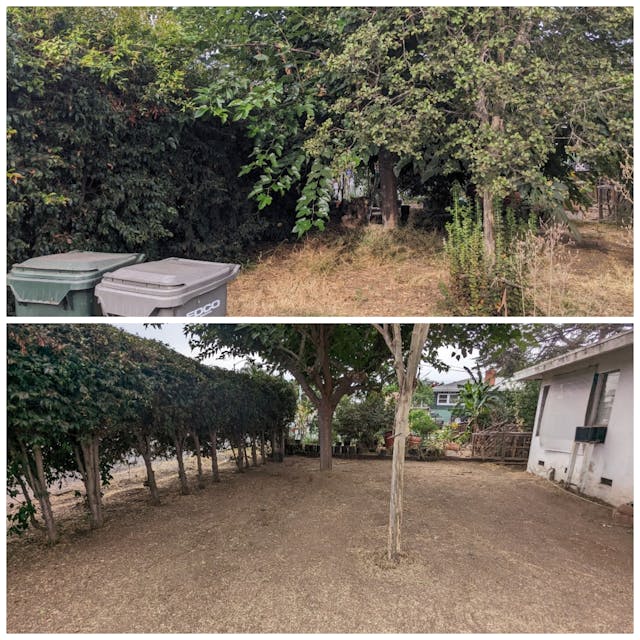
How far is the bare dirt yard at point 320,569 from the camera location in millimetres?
3205

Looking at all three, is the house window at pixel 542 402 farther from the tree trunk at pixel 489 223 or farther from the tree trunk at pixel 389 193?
the tree trunk at pixel 489 223

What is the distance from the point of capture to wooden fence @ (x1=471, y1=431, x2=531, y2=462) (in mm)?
10172

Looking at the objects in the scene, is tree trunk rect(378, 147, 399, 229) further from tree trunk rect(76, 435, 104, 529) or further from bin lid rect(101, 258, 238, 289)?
tree trunk rect(76, 435, 104, 529)

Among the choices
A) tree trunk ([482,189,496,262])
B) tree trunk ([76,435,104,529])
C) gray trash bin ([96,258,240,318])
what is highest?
tree trunk ([482,189,496,262])

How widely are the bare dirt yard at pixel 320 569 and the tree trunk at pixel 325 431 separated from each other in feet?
6.80

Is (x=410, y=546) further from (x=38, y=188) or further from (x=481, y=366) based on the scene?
(x=481, y=366)

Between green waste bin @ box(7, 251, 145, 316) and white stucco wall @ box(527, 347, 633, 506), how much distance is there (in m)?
6.19

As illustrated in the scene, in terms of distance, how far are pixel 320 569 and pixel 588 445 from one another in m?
4.95

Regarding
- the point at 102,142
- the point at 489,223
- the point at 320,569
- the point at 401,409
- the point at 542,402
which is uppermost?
the point at 102,142

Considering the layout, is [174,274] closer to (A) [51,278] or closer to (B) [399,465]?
(A) [51,278]

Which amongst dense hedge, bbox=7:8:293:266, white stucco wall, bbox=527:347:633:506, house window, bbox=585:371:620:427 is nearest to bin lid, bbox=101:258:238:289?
dense hedge, bbox=7:8:293:266

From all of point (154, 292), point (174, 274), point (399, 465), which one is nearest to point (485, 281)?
point (399, 465)

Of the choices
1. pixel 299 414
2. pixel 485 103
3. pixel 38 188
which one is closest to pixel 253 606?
pixel 38 188

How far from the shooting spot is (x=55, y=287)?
3.85 m
